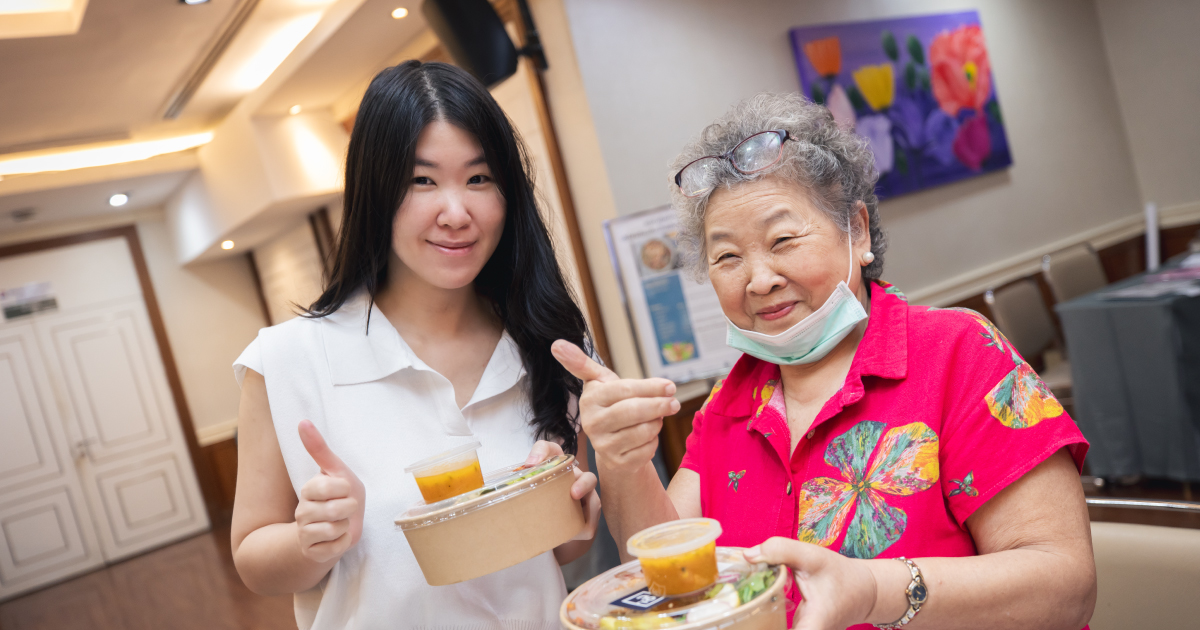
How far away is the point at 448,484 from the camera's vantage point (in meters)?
1.06

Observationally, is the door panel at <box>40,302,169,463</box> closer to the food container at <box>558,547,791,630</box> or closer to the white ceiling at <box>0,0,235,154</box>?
the white ceiling at <box>0,0,235,154</box>

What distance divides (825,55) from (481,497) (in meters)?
4.07

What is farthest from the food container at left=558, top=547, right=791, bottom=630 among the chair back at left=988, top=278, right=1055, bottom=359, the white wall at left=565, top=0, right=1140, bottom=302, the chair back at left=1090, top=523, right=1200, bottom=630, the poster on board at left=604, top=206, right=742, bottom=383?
the chair back at left=988, top=278, right=1055, bottom=359

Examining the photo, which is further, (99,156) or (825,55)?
(99,156)

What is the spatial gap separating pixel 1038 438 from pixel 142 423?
8.85m

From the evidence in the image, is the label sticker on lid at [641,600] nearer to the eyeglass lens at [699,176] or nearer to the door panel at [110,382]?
the eyeglass lens at [699,176]

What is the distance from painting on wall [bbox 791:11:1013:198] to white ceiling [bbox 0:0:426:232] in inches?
91.1

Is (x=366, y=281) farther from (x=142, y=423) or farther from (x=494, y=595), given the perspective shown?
(x=142, y=423)

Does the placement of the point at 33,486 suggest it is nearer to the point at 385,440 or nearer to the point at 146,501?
the point at 146,501

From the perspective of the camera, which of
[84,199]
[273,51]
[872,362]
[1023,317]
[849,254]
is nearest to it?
[872,362]

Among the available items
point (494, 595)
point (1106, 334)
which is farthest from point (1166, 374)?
point (494, 595)

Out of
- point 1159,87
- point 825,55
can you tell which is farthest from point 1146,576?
point 1159,87

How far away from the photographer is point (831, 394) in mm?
1279

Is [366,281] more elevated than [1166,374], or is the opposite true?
[366,281]
